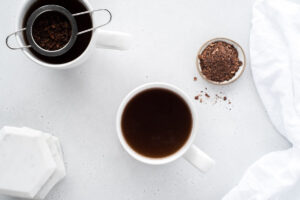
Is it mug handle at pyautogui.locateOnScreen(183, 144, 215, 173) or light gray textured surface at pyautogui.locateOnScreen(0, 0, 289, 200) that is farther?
light gray textured surface at pyautogui.locateOnScreen(0, 0, 289, 200)

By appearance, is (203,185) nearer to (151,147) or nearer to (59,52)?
(151,147)

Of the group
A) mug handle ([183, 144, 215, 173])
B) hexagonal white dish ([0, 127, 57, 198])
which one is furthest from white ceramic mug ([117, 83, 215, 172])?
hexagonal white dish ([0, 127, 57, 198])

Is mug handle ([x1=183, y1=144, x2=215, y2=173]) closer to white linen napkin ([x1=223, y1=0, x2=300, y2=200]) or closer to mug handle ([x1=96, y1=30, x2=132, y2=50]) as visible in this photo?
white linen napkin ([x1=223, y1=0, x2=300, y2=200])

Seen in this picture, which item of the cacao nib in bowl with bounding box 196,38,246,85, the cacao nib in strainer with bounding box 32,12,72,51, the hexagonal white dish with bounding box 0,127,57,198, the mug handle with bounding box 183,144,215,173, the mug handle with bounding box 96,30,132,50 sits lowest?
the mug handle with bounding box 183,144,215,173

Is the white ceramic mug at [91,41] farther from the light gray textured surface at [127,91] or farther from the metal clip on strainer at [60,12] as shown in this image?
the light gray textured surface at [127,91]

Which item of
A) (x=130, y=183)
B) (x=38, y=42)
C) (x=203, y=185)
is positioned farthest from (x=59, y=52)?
(x=203, y=185)

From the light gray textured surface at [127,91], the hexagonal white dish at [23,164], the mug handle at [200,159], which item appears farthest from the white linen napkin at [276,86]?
the hexagonal white dish at [23,164]

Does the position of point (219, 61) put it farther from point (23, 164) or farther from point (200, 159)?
point (23, 164)

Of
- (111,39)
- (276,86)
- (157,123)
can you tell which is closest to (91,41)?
(111,39)
